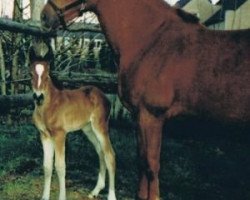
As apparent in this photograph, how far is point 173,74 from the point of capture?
397cm

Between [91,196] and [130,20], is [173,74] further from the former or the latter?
[91,196]

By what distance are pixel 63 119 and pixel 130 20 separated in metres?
1.80

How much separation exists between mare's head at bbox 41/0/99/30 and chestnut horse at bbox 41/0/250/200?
1.37 feet

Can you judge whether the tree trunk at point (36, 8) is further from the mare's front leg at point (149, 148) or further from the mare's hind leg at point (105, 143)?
the mare's front leg at point (149, 148)

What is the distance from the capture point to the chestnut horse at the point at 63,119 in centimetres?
534

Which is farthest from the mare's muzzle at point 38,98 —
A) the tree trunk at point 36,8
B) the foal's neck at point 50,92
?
the tree trunk at point 36,8

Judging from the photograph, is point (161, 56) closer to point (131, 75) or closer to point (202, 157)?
point (131, 75)

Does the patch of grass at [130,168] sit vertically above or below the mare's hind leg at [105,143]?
below

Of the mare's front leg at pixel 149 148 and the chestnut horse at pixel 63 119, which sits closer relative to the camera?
the mare's front leg at pixel 149 148

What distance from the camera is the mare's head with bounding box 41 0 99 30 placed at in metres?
4.41

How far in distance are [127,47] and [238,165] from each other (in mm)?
3694

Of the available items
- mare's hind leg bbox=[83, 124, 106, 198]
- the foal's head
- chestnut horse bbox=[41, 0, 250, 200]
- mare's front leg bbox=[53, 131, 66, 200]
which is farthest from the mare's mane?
mare's hind leg bbox=[83, 124, 106, 198]

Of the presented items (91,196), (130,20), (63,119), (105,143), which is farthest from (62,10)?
(91,196)

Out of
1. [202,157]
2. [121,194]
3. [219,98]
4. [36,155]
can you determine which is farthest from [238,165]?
[219,98]
